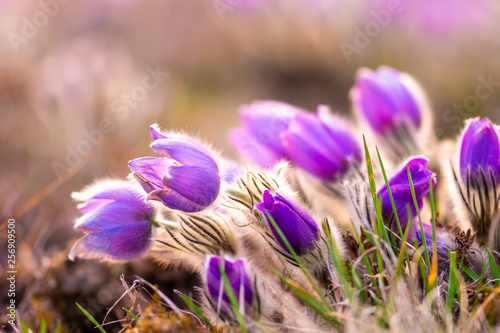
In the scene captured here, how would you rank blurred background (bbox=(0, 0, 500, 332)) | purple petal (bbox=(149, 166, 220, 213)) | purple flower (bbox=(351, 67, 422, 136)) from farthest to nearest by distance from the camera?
blurred background (bbox=(0, 0, 500, 332))
purple flower (bbox=(351, 67, 422, 136))
purple petal (bbox=(149, 166, 220, 213))

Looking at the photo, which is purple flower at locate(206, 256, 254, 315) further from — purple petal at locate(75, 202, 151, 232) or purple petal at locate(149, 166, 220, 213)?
purple petal at locate(75, 202, 151, 232)

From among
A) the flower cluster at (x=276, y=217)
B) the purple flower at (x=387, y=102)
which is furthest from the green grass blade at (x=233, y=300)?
the purple flower at (x=387, y=102)

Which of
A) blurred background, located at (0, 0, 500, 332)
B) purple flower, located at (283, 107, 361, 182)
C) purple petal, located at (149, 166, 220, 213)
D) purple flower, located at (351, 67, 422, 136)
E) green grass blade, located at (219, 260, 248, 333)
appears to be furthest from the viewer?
blurred background, located at (0, 0, 500, 332)

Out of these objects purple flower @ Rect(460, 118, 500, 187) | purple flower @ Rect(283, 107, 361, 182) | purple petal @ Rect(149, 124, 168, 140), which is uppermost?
purple petal @ Rect(149, 124, 168, 140)

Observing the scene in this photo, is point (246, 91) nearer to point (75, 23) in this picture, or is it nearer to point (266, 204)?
point (75, 23)

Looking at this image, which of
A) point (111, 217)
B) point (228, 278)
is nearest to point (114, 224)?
point (111, 217)

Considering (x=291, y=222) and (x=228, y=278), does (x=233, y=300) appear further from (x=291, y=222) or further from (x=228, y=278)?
(x=291, y=222)

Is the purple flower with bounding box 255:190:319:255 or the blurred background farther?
the blurred background

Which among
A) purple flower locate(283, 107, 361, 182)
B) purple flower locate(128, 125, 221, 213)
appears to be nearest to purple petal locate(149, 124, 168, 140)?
purple flower locate(128, 125, 221, 213)
